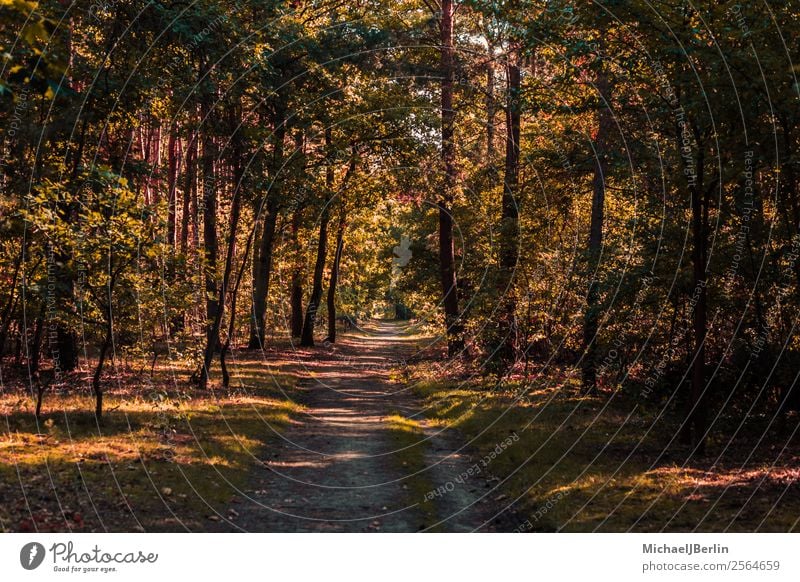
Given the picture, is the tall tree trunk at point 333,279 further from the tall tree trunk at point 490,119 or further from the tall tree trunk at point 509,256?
the tall tree trunk at point 509,256

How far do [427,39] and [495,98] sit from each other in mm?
4737

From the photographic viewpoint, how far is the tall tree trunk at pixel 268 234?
28.0m

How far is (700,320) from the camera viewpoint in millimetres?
15023

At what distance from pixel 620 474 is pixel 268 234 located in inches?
925

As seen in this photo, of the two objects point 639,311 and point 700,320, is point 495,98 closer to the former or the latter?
point 639,311

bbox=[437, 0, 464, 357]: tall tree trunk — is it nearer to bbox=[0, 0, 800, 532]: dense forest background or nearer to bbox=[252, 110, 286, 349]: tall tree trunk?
bbox=[0, 0, 800, 532]: dense forest background

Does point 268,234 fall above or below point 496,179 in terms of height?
below

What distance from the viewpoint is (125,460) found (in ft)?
46.1

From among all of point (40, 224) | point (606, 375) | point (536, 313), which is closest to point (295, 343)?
point (536, 313)

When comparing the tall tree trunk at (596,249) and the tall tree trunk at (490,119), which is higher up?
the tall tree trunk at (490,119)
